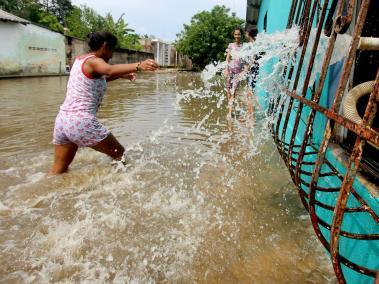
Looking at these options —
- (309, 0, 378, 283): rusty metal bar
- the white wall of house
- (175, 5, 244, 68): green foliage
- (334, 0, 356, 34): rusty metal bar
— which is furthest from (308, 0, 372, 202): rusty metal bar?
the white wall of house

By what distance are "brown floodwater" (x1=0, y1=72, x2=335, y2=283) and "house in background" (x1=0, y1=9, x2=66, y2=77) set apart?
15.4 m

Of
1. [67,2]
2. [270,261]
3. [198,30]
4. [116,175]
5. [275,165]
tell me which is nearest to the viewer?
[270,261]

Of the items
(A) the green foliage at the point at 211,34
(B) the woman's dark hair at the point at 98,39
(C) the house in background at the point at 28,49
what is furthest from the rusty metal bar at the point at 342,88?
(A) the green foliage at the point at 211,34

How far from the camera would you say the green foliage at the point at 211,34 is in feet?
108

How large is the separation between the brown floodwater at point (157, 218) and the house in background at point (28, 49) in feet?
50.4

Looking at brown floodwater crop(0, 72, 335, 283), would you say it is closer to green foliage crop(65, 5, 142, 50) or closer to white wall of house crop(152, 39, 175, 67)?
green foliage crop(65, 5, 142, 50)

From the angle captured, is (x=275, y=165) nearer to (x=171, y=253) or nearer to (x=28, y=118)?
(x=171, y=253)

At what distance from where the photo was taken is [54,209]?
9.24 feet

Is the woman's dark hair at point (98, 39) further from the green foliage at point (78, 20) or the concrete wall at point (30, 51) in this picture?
the green foliage at point (78, 20)

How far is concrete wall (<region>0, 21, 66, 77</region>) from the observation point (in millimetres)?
17547

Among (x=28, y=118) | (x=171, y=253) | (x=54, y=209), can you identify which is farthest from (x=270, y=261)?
(x=28, y=118)

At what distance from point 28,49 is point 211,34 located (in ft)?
62.7

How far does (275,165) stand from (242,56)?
2.84 m

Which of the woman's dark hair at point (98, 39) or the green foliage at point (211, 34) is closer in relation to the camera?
the woman's dark hair at point (98, 39)
